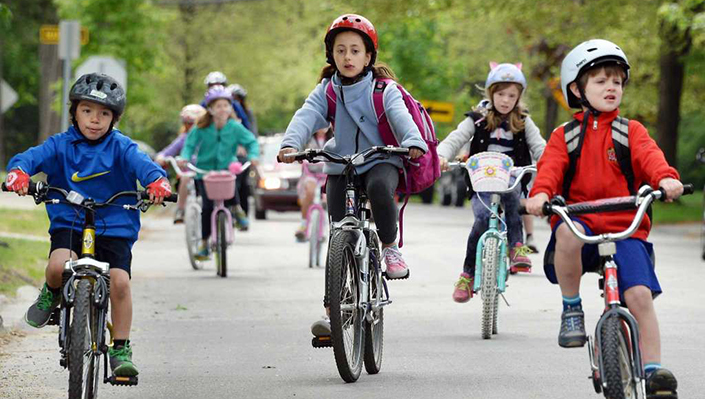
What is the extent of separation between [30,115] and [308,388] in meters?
55.6

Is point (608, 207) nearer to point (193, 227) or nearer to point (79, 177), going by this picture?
point (79, 177)

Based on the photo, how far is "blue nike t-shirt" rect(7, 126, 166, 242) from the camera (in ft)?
23.4

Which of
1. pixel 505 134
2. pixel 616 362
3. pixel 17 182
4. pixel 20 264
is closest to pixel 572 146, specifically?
pixel 616 362

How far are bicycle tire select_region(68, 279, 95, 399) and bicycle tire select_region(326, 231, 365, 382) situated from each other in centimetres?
144

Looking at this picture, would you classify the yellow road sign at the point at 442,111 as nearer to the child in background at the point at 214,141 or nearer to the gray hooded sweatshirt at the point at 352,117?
the child in background at the point at 214,141

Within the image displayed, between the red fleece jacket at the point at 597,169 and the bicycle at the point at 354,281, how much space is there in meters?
1.47

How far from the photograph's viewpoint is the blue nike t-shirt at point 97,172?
714cm

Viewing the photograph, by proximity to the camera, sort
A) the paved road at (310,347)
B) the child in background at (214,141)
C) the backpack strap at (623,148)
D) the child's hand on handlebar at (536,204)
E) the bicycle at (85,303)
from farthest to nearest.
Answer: the child in background at (214,141) → the paved road at (310,347) → the backpack strap at (623,148) → the bicycle at (85,303) → the child's hand on handlebar at (536,204)

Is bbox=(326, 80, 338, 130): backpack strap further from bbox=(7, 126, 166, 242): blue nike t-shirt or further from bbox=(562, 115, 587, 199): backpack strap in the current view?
bbox=(562, 115, 587, 199): backpack strap

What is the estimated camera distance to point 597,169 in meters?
6.64

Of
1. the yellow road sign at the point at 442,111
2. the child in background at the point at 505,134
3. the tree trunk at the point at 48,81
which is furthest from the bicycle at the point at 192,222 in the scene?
the yellow road sign at the point at 442,111

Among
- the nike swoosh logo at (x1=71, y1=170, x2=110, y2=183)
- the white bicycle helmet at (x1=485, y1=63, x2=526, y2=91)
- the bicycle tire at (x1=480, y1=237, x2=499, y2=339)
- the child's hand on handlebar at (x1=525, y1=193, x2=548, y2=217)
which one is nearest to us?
the child's hand on handlebar at (x1=525, y1=193, x2=548, y2=217)

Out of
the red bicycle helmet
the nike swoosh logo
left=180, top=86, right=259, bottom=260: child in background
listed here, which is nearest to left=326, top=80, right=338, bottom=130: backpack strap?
the red bicycle helmet

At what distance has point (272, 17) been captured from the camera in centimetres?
6394
